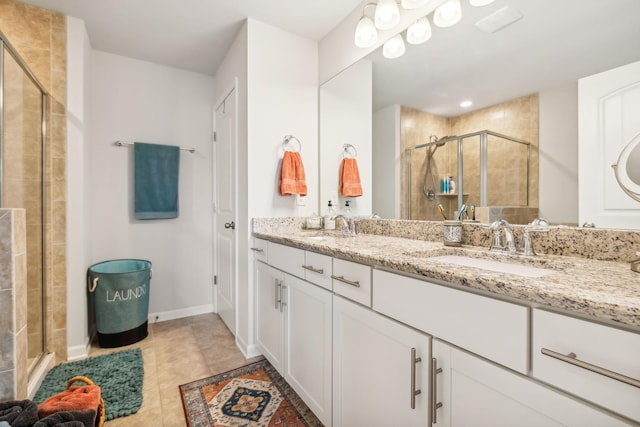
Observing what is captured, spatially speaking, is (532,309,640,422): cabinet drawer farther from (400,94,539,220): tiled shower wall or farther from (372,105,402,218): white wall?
(372,105,402,218): white wall

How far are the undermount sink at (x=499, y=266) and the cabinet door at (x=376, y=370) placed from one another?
337 mm

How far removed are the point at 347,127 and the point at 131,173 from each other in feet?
6.39

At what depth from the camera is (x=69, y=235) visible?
2.09 meters

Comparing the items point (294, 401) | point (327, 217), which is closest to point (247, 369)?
point (294, 401)

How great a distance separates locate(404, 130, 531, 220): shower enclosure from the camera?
1.23 metres

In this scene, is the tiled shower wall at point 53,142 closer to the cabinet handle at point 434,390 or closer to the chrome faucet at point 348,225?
the chrome faucet at point 348,225

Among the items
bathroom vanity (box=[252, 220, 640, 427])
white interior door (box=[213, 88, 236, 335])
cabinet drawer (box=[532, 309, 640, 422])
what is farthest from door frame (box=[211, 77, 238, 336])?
cabinet drawer (box=[532, 309, 640, 422])

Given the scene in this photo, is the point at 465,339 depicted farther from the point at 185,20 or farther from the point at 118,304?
A: the point at 185,20

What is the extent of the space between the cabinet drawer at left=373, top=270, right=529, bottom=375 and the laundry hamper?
2.05 meters

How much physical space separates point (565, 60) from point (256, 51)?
1779 mm

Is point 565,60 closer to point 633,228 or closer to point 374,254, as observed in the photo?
Result: point 633,228

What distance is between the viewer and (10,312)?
3.65 feet

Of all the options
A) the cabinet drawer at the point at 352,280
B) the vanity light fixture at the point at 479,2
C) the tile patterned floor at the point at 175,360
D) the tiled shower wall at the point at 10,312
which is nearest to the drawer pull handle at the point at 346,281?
the cabinet drawer at the point at 352,280

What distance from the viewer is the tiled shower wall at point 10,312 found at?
1.10 metres
